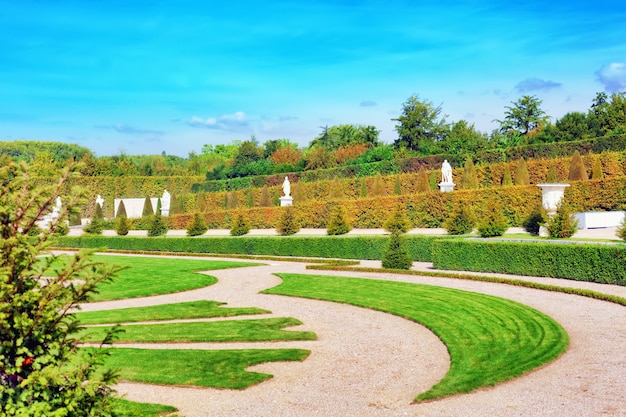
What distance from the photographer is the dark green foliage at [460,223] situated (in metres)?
29.7

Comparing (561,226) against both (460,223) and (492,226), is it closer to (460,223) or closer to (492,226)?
(492,226)

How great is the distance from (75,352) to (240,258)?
26462 mm

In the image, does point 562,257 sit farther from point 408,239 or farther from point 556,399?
point 556,399

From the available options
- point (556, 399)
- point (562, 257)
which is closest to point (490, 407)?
point (556, 399)

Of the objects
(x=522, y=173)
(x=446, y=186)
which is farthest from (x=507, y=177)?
(x=446, y=186)

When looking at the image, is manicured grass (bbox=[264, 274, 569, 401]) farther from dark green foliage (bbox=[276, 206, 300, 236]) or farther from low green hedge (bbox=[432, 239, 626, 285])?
dark green foliage (bbox=[276, 206, 300, 236])

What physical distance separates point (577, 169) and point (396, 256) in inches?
678

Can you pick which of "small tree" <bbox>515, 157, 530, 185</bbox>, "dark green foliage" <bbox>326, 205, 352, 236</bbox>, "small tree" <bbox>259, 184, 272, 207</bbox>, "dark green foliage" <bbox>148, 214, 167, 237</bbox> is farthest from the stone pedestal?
"dark green foliage" <bbox>148, 214, 167, 237</bbox>

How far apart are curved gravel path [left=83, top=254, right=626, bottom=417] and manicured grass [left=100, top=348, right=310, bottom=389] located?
0.23m

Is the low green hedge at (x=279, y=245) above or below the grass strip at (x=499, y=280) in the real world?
above

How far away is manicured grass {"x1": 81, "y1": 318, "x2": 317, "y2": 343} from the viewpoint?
12.5m

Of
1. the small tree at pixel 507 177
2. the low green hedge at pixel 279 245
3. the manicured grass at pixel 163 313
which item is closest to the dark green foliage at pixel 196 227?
the low green hedge at pixel 279 245

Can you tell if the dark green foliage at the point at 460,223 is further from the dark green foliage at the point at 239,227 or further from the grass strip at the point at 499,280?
the dark green foliage at the point at 239,227

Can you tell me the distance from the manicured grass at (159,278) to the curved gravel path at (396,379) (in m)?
6.31
